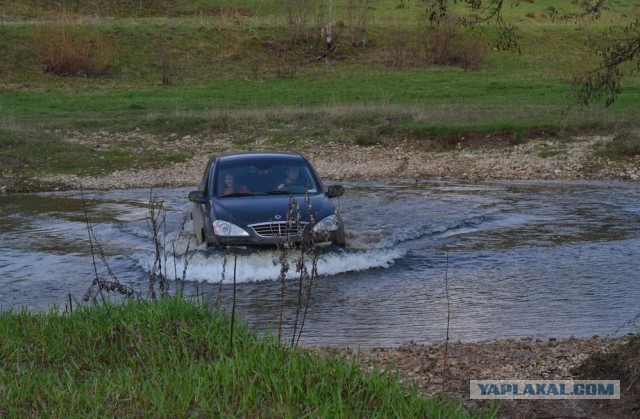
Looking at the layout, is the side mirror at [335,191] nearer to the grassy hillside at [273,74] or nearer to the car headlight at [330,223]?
the car headlight at [330,223]

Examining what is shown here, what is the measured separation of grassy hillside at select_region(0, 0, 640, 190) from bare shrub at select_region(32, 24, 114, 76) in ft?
0.22

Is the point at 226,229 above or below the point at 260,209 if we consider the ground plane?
below

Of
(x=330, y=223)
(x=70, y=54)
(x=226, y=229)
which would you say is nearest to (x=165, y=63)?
(x=70, y=54)

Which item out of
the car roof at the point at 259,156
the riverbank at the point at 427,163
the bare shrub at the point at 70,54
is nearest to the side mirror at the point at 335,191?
the car roof at the point at 259,156

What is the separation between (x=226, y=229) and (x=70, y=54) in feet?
106

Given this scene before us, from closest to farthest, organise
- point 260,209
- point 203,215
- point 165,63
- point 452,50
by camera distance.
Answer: point 260,209
point 203,215
point 165,63
point 452,50

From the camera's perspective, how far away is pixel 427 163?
24656mm

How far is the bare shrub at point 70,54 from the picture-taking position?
43.1 meters

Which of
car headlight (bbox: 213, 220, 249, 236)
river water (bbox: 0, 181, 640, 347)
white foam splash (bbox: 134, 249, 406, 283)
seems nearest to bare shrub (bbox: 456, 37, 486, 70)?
river water (bbox: 0, 181, 640, 347)

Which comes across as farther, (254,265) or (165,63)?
(165,63)

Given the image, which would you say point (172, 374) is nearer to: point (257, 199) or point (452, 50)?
point (257, 199)

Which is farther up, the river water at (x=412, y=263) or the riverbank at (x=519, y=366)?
the riverbank at (x=519, y=366)

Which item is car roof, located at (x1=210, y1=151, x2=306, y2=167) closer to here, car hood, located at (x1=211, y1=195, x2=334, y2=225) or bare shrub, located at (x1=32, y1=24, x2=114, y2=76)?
car hood, located at (x1=211, y1=195, x2=334, y2=225)

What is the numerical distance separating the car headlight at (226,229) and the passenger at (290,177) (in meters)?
1.33
